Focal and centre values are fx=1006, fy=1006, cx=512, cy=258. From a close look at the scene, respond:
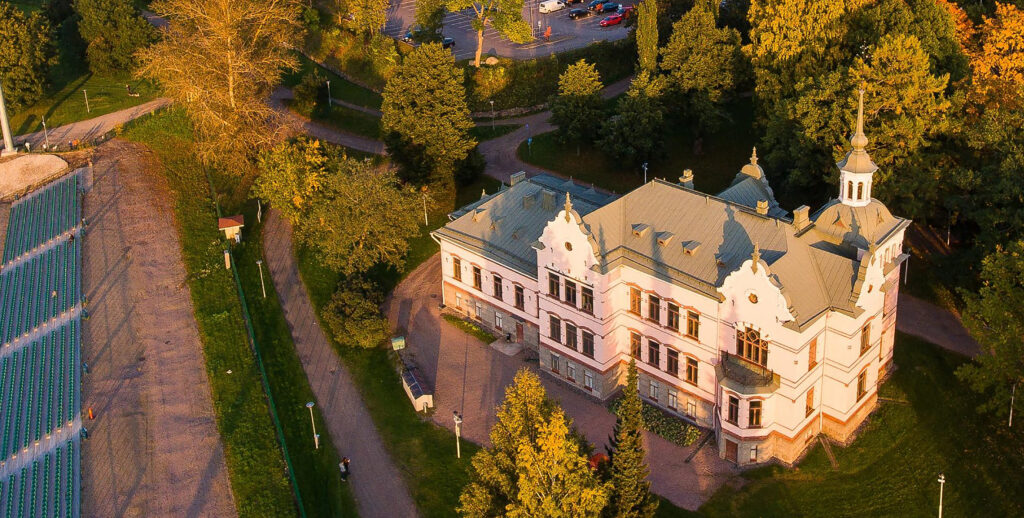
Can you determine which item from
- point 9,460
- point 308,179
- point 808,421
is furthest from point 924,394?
point 9,460

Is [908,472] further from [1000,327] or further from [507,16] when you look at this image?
[507,16]

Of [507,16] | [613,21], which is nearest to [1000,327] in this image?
[507,16]

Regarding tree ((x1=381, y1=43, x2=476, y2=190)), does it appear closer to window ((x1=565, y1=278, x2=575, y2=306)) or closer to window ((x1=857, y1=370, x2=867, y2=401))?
window ((x1=565, y1=278, x2=575, y2=306))

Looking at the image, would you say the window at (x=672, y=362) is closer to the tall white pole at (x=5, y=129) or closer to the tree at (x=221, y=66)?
the tree at (x=221, y=66)

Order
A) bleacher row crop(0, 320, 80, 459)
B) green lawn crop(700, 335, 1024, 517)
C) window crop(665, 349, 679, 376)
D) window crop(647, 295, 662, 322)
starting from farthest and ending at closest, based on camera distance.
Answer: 1. bleacher row crop(0, 320, 80, 459)
2. window crop(665, 349, 679, 376)
3. window crop(647, 295, 662, 322)
4. green lawn crop(700, 335, 1024, 517)

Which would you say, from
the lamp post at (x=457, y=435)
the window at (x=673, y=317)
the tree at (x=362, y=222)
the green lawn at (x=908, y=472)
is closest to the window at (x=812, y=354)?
the green lawn at (x=908, y=472)

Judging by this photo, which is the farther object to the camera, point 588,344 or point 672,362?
point 588,344

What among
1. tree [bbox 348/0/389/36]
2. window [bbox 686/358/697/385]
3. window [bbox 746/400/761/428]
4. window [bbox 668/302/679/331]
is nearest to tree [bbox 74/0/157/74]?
tree [bbox 348/0/389/36]
